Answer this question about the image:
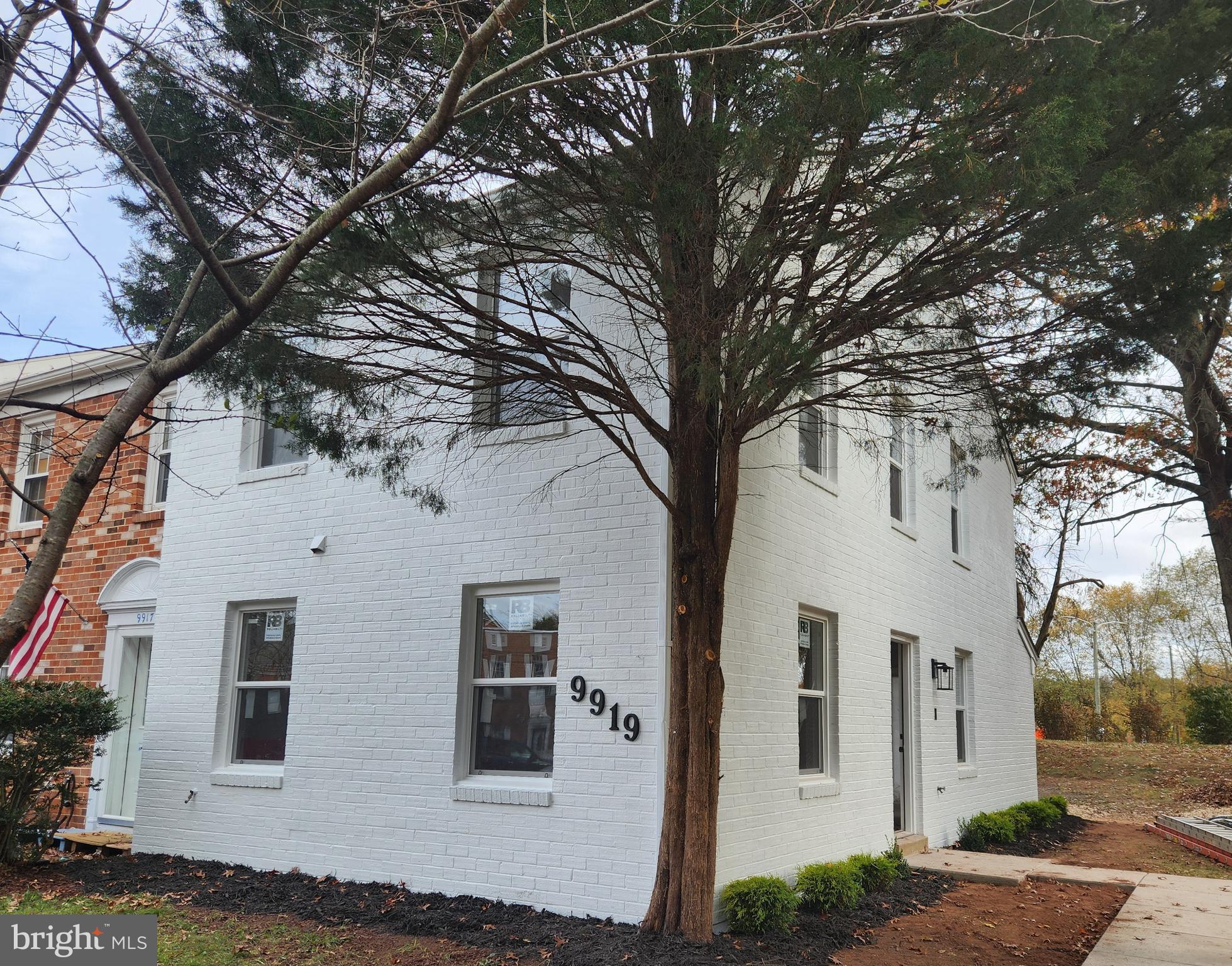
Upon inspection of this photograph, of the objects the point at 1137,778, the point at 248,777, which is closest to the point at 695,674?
the point at 248,777

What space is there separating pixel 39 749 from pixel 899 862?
330 inches

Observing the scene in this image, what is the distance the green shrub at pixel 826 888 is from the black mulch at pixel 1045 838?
540cm

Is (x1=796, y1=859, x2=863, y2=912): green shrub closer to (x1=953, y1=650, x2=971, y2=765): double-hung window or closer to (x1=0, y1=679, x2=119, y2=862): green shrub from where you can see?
(x1=953, y1=650, x2=971, y2=765): double-hung window

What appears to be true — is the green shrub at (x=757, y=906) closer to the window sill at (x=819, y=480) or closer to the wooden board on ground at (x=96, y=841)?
the window sill at (x=819, y=480)

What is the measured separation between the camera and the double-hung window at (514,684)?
8.24 metres

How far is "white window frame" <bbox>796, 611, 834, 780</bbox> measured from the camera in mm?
9633

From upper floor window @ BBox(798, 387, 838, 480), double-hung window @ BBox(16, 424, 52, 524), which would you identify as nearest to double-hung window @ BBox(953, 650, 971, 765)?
upper floor window @ BBox(798, 387, 838, 480)

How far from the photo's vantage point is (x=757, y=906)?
737cm

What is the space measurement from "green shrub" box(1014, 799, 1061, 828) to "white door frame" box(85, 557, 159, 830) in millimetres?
12515

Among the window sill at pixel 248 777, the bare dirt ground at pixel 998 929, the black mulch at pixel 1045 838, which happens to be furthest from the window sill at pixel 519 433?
the black mulch at pixel 1045 838

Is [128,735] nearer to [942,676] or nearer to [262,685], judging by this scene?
[262,685]

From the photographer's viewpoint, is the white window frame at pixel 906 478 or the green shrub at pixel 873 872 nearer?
the green shrub at pixel 873 872

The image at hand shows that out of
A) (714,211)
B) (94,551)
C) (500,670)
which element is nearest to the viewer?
(714,211)

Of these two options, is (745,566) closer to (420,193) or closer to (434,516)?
(434,516)
